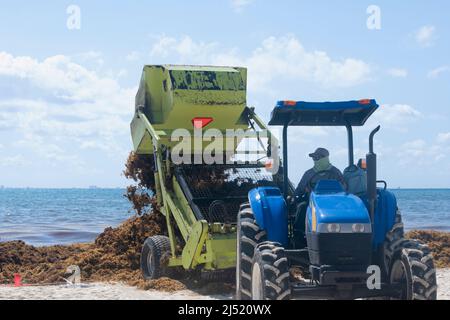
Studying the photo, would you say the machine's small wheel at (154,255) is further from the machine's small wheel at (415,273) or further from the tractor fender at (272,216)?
the machine's small wheel at (415,273)

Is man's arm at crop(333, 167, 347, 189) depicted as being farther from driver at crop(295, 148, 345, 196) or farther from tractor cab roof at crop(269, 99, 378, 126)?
tractor cab roof at crop(269, 99, 378, 126)

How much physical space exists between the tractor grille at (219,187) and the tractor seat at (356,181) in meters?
2.74

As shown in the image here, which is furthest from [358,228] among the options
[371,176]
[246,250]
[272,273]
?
[246,250]

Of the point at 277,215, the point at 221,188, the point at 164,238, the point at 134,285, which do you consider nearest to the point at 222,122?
the point at 221,188

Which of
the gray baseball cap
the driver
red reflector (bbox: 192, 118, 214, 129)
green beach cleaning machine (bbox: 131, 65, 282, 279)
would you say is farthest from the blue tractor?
red reflector (bbox: 192, 118, 214, 129)

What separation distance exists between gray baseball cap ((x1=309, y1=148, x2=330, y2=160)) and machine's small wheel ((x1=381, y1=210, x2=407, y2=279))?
1.25 m

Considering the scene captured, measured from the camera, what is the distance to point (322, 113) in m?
9.11

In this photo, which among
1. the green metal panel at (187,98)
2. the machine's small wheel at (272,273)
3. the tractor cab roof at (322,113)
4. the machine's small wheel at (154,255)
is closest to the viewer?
the machine's small wheel at (272,273)

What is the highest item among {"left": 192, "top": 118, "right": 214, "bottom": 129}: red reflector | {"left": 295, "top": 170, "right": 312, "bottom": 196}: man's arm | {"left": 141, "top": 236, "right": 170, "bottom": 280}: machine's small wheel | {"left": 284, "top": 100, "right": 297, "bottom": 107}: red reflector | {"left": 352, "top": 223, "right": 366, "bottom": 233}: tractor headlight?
{"left": 192, "top": 118, "right": 214, "bottom": 129}: red reflector

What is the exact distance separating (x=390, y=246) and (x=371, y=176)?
113 cm

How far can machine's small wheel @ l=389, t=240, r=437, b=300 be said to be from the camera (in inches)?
315

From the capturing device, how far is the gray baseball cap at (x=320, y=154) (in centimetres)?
873

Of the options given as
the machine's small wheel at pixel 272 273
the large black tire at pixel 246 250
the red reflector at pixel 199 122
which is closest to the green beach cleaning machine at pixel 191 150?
the red reflector at pixel 199 122

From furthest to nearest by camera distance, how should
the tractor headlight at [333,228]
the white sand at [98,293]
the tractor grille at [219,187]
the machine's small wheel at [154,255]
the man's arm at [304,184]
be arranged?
the machine's small wheel at [154,255]
the tractor grille at [219,187]
the white sand at [98,293]
the man's arm at [304,184]
the tractor headlight at [333,228]
